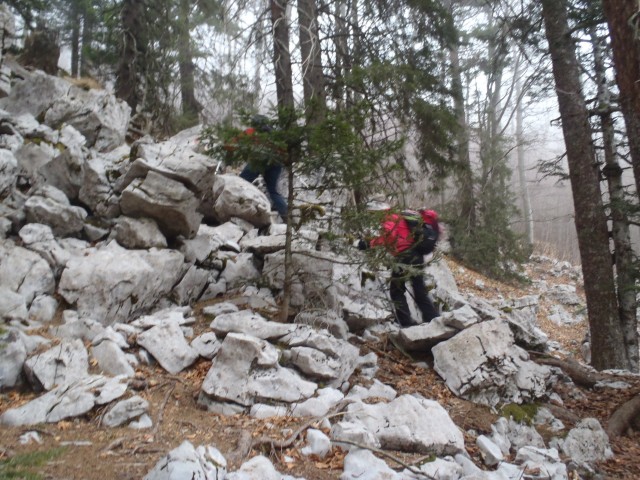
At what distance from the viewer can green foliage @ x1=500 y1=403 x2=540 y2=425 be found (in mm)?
5090

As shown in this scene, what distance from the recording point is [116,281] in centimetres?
587

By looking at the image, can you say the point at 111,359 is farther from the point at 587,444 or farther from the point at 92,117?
the point at 92,117

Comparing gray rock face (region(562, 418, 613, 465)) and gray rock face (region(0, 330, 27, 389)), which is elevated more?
gray rock face (region(0, 330, 27, 389))

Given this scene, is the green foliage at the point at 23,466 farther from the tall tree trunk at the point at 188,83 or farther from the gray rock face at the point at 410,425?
the tall tree trunk at the point at 188,83

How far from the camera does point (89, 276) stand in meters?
5.82

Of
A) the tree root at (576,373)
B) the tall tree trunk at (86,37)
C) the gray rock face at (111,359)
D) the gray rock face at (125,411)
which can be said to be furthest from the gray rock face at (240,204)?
the tall tree trunk at (86,37)

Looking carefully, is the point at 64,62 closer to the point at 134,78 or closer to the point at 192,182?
the point at 134,78

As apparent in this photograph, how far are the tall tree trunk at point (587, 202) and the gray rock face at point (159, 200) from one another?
6.35m

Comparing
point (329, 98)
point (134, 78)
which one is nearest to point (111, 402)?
point (329, 98)

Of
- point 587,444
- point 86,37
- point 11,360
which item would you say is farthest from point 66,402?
point 86,37

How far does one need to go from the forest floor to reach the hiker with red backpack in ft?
3.60

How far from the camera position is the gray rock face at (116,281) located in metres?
5.72

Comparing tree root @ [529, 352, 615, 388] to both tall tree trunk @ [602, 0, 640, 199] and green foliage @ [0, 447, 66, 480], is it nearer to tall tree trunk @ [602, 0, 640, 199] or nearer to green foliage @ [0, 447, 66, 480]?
tall tree trunk @ [602, 0, 640, 199]

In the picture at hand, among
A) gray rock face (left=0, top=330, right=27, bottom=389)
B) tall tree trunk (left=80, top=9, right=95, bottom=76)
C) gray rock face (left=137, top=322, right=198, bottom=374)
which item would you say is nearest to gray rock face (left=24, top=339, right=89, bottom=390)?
gray rock face (left=0, top=330, right=27, bottom=389)
